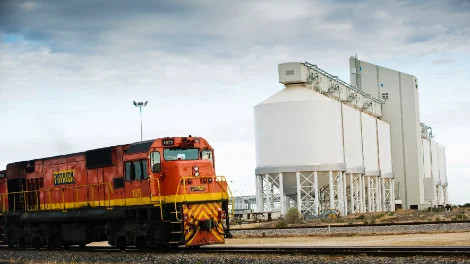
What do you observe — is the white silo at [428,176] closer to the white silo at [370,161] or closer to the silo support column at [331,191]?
the white silo at [370,161]

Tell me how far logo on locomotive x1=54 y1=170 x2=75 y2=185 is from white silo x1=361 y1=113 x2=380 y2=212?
4832 cm

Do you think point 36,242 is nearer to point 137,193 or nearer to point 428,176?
point 137,193

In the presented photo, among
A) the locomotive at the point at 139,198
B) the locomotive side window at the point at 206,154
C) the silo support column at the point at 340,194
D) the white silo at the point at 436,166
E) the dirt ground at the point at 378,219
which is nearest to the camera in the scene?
the locomotive at the point at 139,198

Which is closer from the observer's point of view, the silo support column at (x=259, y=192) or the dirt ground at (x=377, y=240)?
the dirt ground at (x=377, y=240)

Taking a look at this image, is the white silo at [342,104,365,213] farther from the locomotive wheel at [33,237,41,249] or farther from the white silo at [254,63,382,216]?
the locomotive wheel at [33,237,41,249]

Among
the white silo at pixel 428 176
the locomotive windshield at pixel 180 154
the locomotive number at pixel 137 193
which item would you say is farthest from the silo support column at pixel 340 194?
the locomotive number at pixel 137 193

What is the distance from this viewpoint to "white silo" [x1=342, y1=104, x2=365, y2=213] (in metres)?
67.6

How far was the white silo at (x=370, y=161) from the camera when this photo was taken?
74312 mm

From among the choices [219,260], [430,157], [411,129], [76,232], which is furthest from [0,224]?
[430,157]

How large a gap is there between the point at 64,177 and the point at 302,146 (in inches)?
1399

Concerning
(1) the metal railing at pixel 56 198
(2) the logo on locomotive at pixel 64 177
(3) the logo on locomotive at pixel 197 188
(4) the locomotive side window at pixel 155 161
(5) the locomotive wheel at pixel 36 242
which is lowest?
(5) the locomotive wheel at pixel 36 242

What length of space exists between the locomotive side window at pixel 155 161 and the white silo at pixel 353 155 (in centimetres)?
4398

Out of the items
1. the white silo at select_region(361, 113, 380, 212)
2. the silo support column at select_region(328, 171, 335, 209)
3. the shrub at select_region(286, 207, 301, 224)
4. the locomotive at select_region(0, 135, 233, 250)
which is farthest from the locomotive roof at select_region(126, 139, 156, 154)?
the white silo at select_region(361, 113, 380, 212)

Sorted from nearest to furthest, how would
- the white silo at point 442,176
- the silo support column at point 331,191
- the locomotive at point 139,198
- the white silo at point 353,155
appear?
the locomotive at point 139,198 → the silo support column at point 331,191 → the white silo at point 353,155 → the white silo at point 442,176
